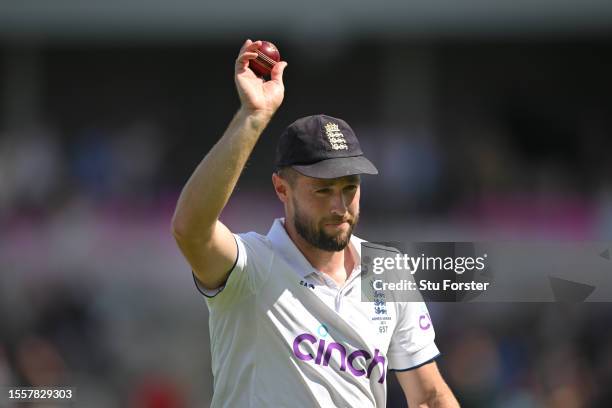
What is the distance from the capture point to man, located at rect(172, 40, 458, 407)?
13.2ft

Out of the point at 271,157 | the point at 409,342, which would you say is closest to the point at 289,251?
the point at 409,342

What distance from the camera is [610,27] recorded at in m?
15.7

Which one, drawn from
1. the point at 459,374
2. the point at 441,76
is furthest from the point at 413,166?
the point at 459,374

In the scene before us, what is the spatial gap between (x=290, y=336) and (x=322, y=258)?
41 centimetres

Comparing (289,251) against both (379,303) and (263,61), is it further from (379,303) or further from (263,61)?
(263,61)

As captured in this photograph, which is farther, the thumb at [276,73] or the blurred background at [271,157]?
the blurred background at [271,157]

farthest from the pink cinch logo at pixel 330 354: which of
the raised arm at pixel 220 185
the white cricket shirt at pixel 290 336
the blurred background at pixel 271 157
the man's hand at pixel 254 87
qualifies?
the blurred background at pixel 271 157

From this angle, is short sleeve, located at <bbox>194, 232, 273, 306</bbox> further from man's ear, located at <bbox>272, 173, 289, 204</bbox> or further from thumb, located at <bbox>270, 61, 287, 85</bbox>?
thumb, located at <bbox>270, 61, 287, 85</bbox>

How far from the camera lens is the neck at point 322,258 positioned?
173 inches

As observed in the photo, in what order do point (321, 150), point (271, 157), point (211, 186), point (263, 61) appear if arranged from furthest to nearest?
1. point (271, 157)
2. point (321, 150)
3. point (263, 61)
4. point (211, 186)

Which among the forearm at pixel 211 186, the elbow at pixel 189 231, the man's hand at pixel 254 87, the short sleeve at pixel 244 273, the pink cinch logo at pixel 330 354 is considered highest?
the man's hand at pixel 254 87

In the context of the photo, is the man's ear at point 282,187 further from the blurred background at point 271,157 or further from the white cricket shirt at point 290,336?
the blurred background at point 271,157

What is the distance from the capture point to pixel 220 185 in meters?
3.76

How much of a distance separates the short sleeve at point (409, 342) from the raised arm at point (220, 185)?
846 mm
